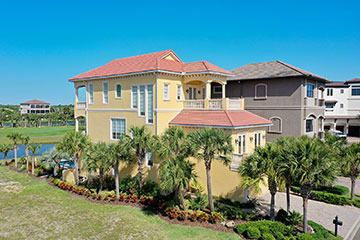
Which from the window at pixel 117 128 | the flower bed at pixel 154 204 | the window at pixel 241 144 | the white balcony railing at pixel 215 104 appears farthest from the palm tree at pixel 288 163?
the window at pixel 117 128

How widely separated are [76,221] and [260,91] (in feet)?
72.8

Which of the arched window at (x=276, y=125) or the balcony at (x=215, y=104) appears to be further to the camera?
the arched window at (x=276, y=125)

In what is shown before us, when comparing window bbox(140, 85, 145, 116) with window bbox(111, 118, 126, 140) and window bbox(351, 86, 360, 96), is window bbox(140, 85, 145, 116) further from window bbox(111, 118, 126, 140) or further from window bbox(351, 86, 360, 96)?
window bbox(351, 86, 360, 96)

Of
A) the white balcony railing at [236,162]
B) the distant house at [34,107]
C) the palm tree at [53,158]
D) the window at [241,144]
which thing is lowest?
the palm tree at [53,158]

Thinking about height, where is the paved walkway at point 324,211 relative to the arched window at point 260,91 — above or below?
below

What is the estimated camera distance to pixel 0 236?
50.3 feet

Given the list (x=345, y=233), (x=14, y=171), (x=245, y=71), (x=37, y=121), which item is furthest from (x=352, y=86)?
(x=37, y=121)

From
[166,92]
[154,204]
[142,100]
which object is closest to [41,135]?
[142,100]

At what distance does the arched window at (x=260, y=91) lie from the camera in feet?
93.5

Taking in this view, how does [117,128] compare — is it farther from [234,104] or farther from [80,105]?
[234,104]

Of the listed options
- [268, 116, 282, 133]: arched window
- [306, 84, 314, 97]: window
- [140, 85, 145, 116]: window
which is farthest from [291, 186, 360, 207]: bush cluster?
[140, 85, 145, 116]: window

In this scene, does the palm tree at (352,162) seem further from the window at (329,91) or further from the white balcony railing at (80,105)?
the window at (329,91)

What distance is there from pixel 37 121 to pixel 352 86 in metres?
117

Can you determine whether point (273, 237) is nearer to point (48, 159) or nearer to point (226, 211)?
point (226, 211)
